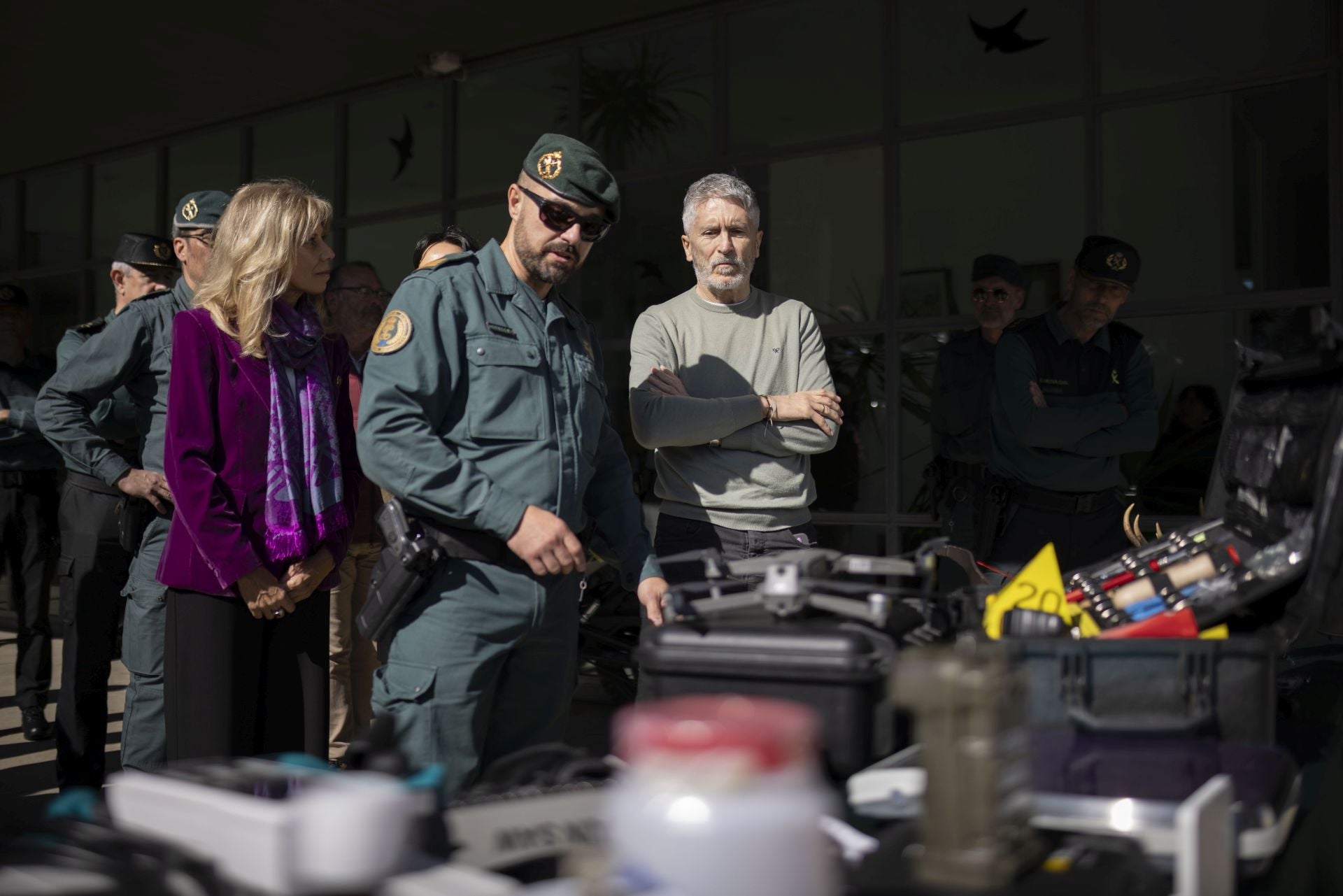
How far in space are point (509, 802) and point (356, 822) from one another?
10.3 inches

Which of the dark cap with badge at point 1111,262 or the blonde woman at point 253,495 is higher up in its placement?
the dark cap with badge at point 1111,262

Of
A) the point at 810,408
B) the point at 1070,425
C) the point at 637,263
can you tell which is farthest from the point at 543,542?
the point at 637,263

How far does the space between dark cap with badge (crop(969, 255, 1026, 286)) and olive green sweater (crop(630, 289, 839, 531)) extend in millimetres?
2180

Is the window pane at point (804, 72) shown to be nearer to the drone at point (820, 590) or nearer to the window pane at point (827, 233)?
the window pane at point (827, 233)

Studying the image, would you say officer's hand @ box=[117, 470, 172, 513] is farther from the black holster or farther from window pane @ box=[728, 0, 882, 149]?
window pane @ box=[728, 0, 882, 149]

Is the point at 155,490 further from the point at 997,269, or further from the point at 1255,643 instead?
the point at 997,269

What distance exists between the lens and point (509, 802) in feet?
3.58

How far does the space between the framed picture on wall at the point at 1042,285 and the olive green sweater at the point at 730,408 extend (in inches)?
113

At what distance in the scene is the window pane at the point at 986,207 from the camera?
5594mm

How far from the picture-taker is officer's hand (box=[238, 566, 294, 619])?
2414 mm

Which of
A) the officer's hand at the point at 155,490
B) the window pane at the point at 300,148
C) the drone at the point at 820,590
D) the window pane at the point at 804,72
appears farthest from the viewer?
the window pane at the point at 300,148

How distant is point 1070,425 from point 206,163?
759 cm

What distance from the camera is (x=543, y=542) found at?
1.97m

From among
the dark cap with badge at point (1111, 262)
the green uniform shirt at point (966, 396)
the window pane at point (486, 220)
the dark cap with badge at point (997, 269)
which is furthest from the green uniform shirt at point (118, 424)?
the window pane at point (486, 220)
